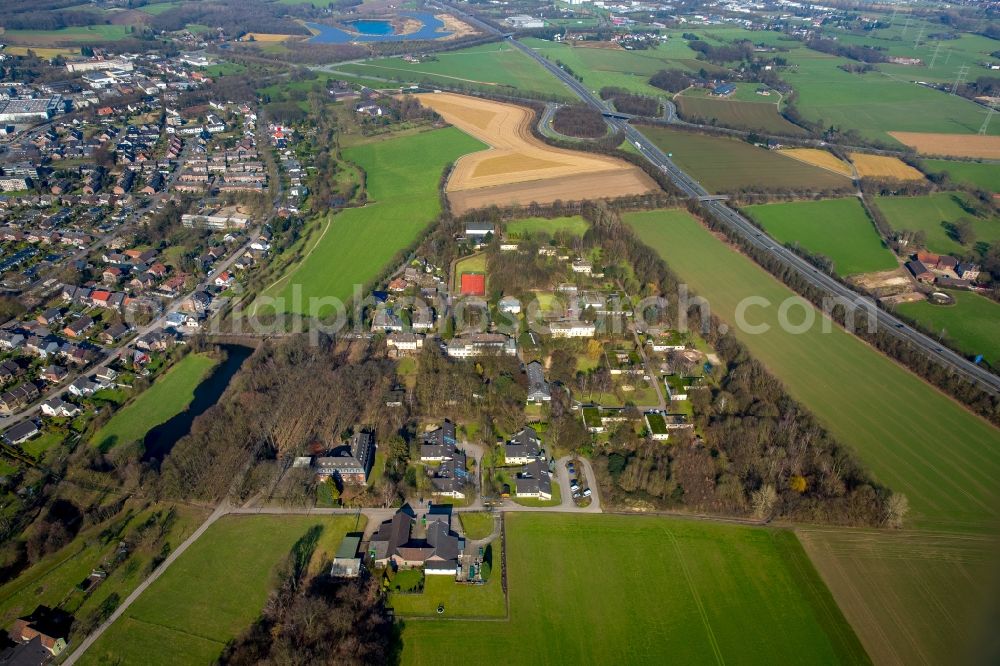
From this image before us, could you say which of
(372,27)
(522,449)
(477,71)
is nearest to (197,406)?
(522,449)

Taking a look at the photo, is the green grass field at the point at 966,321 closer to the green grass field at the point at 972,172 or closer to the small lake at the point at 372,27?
the green grass field at the point at 972,172

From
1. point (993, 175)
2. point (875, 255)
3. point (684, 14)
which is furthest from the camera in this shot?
point (684, 14)

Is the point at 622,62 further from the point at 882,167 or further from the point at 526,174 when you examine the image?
the point at 526,174

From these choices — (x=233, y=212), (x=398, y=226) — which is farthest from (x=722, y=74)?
(x=233, y=212)

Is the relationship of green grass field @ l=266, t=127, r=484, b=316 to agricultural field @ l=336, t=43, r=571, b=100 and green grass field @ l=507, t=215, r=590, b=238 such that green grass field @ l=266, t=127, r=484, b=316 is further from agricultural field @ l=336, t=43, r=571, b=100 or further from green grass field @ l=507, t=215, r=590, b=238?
agricultural field @ l=336, t=43, r=571, b=100

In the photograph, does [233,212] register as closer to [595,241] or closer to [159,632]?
[595,241]

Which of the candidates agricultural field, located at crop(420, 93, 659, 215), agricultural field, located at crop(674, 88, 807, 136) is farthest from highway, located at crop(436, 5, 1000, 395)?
agricultural field, located at crop(674, 88, 807, 136)
